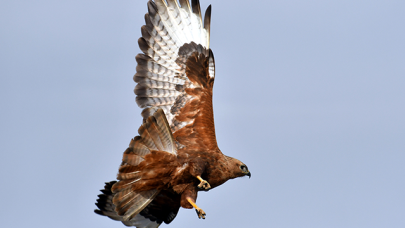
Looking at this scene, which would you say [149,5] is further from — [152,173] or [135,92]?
[152,173]

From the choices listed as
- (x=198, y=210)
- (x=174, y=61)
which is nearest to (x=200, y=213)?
(x=198, y=210)

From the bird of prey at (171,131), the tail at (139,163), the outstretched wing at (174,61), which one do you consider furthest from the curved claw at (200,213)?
the outstretched wing at (174,61)

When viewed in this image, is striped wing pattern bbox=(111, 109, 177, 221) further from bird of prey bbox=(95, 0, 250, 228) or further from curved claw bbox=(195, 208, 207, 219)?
curved claw bbox=(195, 208, 207, 219)

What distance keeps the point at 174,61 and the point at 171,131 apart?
242 cm

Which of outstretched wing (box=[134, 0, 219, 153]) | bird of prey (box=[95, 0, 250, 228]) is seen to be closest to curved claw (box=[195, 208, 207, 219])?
bird of prey (box=[95, 0, 250, 228])

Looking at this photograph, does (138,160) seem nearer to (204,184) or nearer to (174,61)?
(204,184)

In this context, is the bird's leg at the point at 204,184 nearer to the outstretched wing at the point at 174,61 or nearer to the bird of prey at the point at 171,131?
the bird of prey at the point at 171,131

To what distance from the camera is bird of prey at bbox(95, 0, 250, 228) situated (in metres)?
8.31

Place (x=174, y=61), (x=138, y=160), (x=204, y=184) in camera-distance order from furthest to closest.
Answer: (x=174, y=61), (x=204, y=184), (x=138, y=160)

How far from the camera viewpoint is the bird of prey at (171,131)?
831 cm

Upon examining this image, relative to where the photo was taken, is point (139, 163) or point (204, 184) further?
point (204, 184)

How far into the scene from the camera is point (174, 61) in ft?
34.2

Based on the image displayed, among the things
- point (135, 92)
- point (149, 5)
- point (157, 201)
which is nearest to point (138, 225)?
point (157, 201)

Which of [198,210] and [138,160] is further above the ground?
[138,160]
